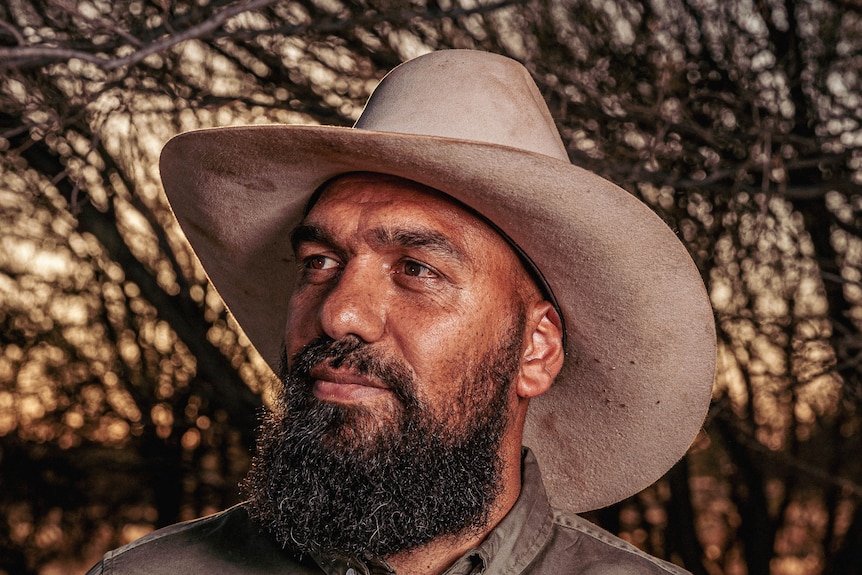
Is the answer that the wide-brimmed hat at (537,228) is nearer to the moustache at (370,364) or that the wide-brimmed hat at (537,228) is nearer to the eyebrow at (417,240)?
the eyebrow at (417,240)

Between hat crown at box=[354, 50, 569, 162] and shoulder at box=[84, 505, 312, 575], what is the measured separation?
3.17 feet

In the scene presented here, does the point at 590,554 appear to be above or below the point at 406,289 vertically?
below

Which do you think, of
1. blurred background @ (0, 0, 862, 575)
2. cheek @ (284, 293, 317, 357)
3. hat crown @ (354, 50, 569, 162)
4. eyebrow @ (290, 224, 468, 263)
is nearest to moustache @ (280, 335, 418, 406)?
cheek @ (284, 293, 317, 357)

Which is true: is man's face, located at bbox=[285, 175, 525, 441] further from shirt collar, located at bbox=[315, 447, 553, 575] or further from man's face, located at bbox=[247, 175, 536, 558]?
shirt collar, located at bbox=[315, 447, 553, 575]

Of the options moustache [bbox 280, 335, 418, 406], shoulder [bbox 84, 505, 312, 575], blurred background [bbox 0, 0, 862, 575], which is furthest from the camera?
blurred background [bbox 0, 0, 862, 575]

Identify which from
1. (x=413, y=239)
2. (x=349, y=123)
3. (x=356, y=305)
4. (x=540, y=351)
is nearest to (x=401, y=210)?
(x=413, y=239)

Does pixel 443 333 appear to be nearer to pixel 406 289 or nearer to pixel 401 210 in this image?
pixel 406 289

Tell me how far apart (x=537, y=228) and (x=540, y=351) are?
0.36 metres

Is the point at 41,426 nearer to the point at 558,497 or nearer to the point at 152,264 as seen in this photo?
the point at 152,264

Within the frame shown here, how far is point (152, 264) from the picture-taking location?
5.80 m

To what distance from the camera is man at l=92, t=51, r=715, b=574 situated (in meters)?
1.85

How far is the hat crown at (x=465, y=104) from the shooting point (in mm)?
1966

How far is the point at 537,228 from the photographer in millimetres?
1981

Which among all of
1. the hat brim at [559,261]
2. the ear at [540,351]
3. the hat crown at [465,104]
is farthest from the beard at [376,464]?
the hat crown at [465,104]
